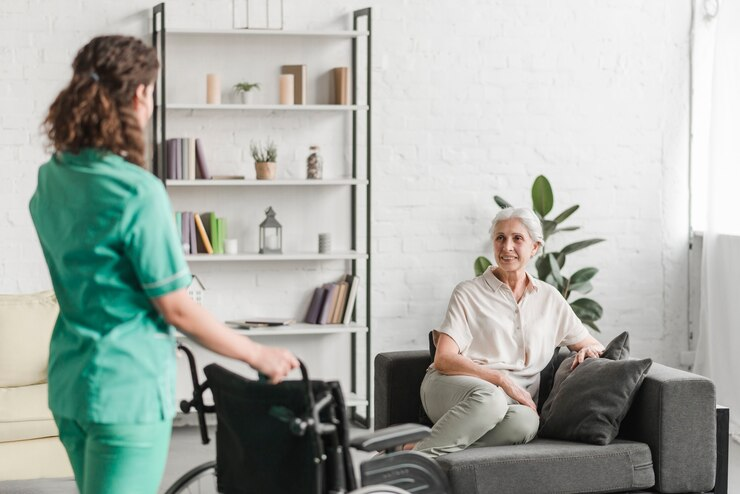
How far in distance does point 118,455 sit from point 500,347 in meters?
1.95

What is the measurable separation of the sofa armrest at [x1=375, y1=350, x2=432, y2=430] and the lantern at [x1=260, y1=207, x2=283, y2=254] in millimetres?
1552

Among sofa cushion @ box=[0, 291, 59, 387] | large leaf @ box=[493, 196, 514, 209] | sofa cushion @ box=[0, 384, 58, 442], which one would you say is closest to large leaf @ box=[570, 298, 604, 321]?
large leaf @ box=[493, 196, 514, 209]

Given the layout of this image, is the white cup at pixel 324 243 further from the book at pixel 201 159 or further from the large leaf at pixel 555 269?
the large leaf at pixel 555 269

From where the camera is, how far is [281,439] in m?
2.22

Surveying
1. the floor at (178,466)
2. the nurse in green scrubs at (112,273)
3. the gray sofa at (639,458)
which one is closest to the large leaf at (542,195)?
the floor at (178,466)

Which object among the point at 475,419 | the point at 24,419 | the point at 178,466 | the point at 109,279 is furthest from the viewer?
the point at 178,466

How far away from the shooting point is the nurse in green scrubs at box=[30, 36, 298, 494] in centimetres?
190

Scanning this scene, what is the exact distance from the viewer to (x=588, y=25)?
557cm

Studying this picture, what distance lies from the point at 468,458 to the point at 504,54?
2903mm

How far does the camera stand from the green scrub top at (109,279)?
1.89 m

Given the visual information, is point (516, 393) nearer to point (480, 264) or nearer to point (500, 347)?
point (500, 347)

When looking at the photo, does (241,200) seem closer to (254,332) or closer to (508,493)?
(254,332)

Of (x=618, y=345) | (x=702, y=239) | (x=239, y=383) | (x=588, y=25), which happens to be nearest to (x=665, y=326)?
(x=702, y=239)

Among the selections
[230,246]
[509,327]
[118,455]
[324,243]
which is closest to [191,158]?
[230,246]
